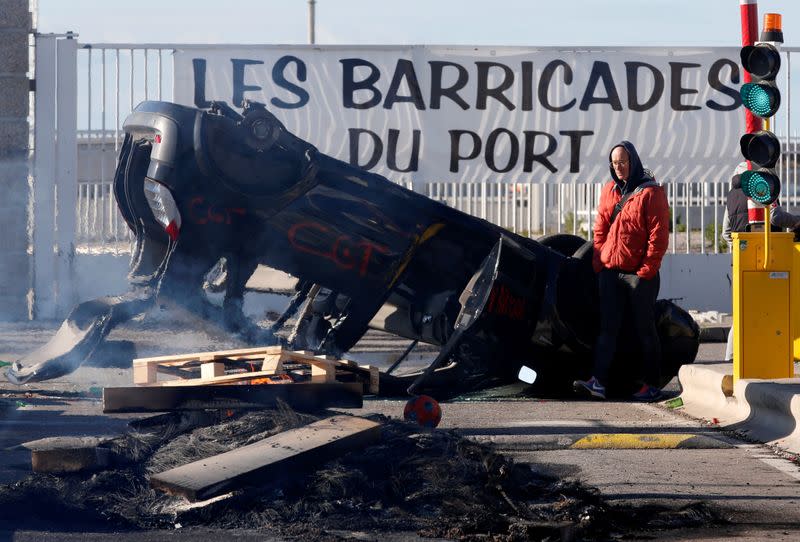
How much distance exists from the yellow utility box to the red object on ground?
2.25 meters

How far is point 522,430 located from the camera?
7723mm

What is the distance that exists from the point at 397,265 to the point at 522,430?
4.25 ft

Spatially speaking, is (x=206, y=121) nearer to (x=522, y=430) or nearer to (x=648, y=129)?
(x=522, y=430)

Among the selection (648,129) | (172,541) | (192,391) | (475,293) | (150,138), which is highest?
(648,129)

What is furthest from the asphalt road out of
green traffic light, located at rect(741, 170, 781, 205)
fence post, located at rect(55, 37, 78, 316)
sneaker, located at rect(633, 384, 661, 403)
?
fence post, located at rect(55, 37, 78, 316)

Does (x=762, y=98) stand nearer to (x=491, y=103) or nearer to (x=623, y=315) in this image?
(x=623, y=315)

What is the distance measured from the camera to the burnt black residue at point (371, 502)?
5145 millimetres

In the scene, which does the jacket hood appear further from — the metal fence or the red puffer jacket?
the metal fence

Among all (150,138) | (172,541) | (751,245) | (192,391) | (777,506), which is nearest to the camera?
(172,541)

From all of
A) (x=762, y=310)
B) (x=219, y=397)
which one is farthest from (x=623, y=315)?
(x=219, y=397)

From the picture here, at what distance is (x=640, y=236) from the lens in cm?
869

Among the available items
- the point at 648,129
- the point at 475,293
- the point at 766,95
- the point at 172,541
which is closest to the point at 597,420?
the point at 475,293

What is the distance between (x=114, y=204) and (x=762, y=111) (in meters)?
9.06

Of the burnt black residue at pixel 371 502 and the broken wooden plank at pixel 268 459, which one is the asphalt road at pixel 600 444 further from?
the broken wooden plank at pixel 268 459
